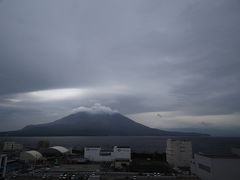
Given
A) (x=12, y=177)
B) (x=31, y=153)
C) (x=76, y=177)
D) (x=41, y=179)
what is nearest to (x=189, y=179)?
(x=76, y=177)

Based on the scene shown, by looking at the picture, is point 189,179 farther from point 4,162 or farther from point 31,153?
point 31,153

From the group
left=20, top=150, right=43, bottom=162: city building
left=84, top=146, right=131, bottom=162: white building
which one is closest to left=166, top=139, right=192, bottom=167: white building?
left=84, top=146, right=131, bottom=162: white building

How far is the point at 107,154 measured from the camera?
47.7 metres

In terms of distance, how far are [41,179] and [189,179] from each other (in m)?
16.1

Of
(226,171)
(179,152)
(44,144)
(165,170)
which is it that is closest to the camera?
(226,171)

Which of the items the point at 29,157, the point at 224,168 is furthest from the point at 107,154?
the point at 224,168

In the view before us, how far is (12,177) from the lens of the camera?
29.7 m

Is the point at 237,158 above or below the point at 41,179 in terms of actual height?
above

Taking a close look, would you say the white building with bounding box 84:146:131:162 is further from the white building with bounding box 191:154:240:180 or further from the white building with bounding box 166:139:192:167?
the white building with bounding box 191:154:240:180

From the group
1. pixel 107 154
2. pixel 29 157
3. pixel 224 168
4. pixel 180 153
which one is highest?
pixel 180 153

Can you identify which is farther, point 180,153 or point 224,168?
point 180,153

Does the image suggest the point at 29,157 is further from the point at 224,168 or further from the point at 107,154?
the point at 224,168

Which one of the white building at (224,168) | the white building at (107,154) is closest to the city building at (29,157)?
the white building at (107,154)

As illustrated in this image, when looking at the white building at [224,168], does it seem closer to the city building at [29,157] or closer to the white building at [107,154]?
the white building at [107,154]
